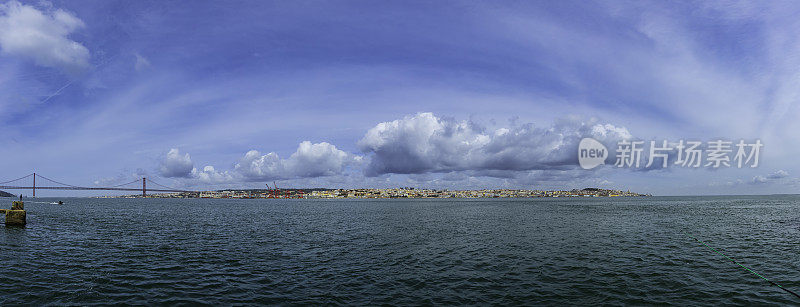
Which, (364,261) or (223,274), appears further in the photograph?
(364,261)

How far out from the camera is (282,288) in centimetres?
2353

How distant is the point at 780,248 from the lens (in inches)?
1523

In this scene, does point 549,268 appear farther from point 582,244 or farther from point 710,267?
point 582,244

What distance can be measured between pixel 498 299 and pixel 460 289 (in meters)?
2.68

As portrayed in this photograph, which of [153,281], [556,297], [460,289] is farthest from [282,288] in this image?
[556,297]

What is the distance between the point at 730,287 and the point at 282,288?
1123 inches

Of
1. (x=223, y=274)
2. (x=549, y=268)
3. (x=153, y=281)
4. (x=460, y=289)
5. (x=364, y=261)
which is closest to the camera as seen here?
(x=460, y=289)

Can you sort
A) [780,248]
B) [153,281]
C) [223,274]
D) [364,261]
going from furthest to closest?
[780,248] → [364,261] → [223,274] → [153,281]

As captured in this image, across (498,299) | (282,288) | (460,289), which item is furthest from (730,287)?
(282,288)

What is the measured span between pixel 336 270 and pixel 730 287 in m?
26.4

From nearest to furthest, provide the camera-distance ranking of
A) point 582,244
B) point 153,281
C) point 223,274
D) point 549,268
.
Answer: point 153,281
point 223,274
point 549,268
point 582,244

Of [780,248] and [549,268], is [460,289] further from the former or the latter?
[780,248]

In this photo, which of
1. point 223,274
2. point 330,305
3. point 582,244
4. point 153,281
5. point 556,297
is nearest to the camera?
point 330,305

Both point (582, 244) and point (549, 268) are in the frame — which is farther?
point (582, 244)
